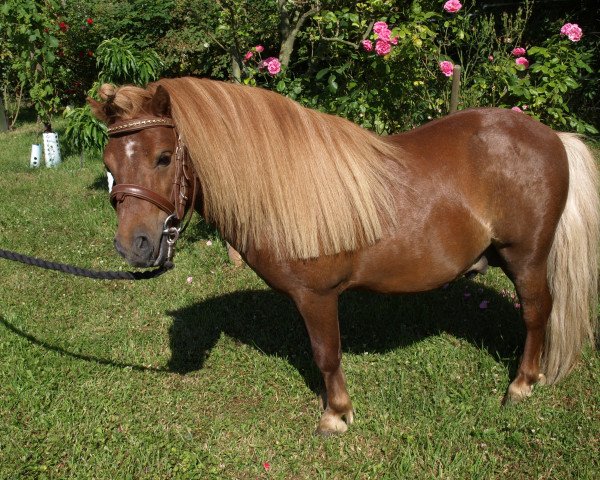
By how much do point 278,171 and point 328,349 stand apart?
0.98 m

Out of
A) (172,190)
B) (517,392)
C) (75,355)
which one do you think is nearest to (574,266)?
(517,392)

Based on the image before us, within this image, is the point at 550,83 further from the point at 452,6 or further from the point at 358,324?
the point at 358,324

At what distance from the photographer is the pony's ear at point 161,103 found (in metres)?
2.04

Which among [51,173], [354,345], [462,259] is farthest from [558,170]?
[51,173]

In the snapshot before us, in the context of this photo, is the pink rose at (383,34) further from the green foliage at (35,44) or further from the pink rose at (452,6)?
the green foliage at (35,44)

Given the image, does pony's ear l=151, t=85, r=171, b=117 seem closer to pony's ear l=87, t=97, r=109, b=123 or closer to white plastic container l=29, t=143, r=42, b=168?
pony's ear l=87, t=97, r=109, b=123

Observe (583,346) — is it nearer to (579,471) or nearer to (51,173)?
(579,471)

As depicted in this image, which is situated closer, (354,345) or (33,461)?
(33,461)

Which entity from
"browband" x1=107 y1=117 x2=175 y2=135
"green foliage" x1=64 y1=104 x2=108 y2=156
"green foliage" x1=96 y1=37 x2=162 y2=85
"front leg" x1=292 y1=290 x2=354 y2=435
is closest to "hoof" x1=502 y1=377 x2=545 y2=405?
"front leg" x1=292 y1=290 x2=354 y2=435

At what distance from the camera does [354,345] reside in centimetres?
367

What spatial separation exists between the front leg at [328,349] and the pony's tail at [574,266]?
1.28m

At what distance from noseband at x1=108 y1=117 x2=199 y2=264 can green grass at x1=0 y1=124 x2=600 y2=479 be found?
1.22m

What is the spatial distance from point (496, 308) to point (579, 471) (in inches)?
64.2

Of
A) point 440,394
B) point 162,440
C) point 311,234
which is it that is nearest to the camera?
point 311,234
